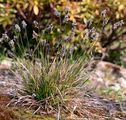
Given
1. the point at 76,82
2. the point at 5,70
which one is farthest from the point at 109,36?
the point at 76,82

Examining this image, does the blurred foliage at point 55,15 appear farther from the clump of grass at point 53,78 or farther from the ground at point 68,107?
the clump of grass at point 53,78

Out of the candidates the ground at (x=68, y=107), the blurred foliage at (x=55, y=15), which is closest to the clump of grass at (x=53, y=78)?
the ground at (x=68, y=107)

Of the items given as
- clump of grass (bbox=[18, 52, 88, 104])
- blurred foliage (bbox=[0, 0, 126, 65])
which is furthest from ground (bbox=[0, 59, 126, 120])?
blurred foliage (bbox=[0, 0, 126, 65])

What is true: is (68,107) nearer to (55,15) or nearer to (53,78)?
(53,78)

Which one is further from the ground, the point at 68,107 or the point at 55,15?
the point at 55,15

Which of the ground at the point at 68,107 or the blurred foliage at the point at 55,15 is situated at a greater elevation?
the blurred foliage at the point at 55,15

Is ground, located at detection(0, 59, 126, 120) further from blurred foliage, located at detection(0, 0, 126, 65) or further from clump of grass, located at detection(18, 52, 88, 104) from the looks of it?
blurred foliage, located at detection(0, 0, 126, 65)

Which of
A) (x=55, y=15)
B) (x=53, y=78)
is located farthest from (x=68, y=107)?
(x=55, y=15)

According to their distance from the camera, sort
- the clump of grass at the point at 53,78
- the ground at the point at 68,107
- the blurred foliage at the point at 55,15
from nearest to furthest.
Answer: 1. the ground at the point at 68,107
2. the clump of grass at the point at 53,78
3. the blurred foliage at the point at 55,15

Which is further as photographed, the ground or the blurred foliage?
the blurred foliage
